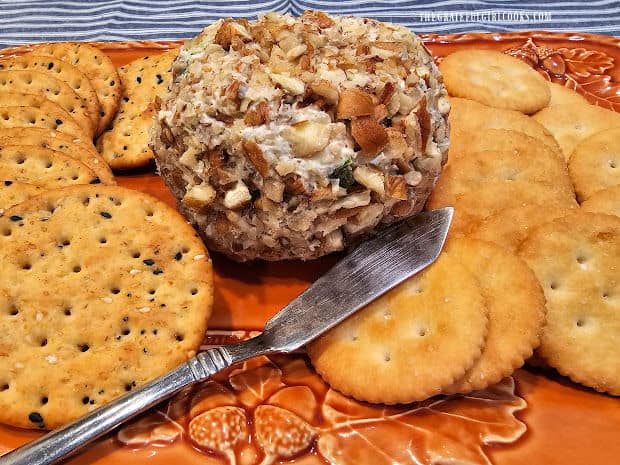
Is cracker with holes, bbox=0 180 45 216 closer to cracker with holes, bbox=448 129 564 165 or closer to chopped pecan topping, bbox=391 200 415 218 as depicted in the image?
chopped pecan topping, bbox=391 200 415 218

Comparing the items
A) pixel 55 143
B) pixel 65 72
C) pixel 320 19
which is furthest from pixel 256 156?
pixel 65 72

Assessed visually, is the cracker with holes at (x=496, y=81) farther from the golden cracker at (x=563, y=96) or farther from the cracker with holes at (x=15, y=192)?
the cracker with holes at (x=15, y=192)

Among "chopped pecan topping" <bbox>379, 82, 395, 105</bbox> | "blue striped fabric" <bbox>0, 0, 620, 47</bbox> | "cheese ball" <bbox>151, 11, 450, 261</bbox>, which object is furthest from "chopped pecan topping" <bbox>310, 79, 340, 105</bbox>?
"blue striped fabric" <bbox>0, 0, 620, 47</bbox>

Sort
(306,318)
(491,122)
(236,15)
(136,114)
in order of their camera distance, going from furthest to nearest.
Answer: (236,15)
(136,114)
(491,122)
(306,318)

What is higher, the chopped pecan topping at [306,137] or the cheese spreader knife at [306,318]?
the chopped pecan topping at [306,137]

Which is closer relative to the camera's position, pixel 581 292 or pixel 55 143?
pixel 581 292

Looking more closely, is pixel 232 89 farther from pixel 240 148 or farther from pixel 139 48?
pixel 139 48

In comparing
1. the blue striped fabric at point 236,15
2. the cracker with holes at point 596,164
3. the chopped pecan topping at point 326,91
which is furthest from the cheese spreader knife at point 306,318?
the blue striped fabric at point 236,15

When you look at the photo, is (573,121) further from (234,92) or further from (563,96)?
(234,92)
